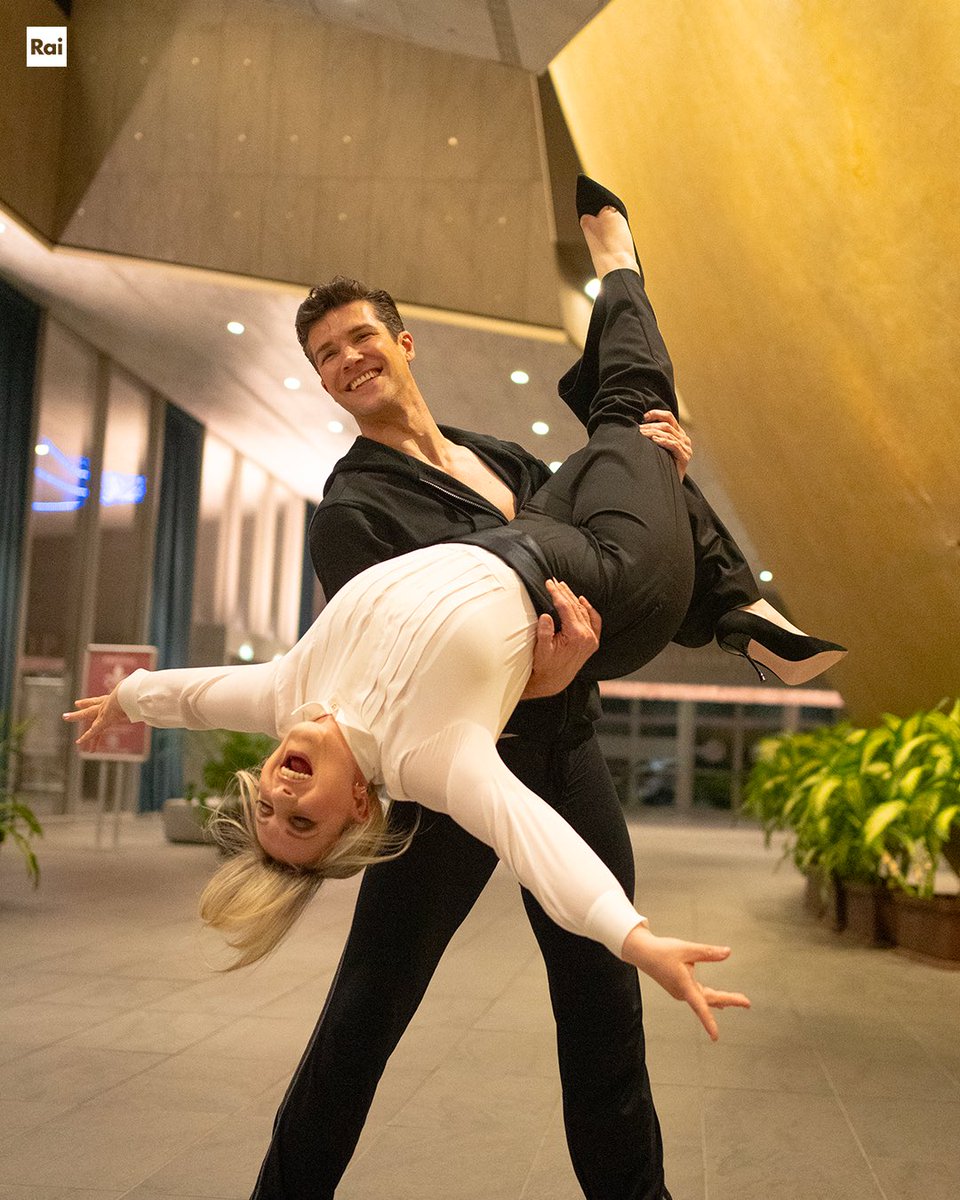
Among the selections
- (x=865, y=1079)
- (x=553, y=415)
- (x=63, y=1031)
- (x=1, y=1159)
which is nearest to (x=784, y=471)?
(x=865, y=1079)

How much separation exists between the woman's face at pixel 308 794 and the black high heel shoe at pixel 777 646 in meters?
0.66

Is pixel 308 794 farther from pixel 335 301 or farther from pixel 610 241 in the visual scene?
pixel 610 241

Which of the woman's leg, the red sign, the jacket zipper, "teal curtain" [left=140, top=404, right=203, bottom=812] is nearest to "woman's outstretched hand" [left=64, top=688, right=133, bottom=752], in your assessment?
the jacket zipper

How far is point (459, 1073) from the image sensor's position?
311cm

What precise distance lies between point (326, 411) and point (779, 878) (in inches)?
272

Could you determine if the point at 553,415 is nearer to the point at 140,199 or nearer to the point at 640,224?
the point at 140,199

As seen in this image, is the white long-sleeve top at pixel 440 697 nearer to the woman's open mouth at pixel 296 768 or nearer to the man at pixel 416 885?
the woman's open mouth at pixel 296 768

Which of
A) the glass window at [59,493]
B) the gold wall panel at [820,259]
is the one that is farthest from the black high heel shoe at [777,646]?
the glass window at [59,493]

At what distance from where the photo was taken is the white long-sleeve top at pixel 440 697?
1.26 meters

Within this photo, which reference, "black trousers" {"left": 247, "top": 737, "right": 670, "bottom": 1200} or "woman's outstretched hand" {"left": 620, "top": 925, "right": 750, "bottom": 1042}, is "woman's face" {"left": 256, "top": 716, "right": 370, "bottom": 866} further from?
"woman's outstretched hand" {"left": 620, "top": 925, "right": 750, "bottom": 1042}

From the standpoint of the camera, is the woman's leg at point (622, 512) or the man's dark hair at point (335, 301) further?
the man's dark hair at point (335, 301)

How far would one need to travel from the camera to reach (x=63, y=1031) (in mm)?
3477

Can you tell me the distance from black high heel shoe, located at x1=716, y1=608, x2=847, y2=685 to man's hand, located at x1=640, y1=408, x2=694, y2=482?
0.26 meters

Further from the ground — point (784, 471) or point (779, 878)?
point (784, 471)
